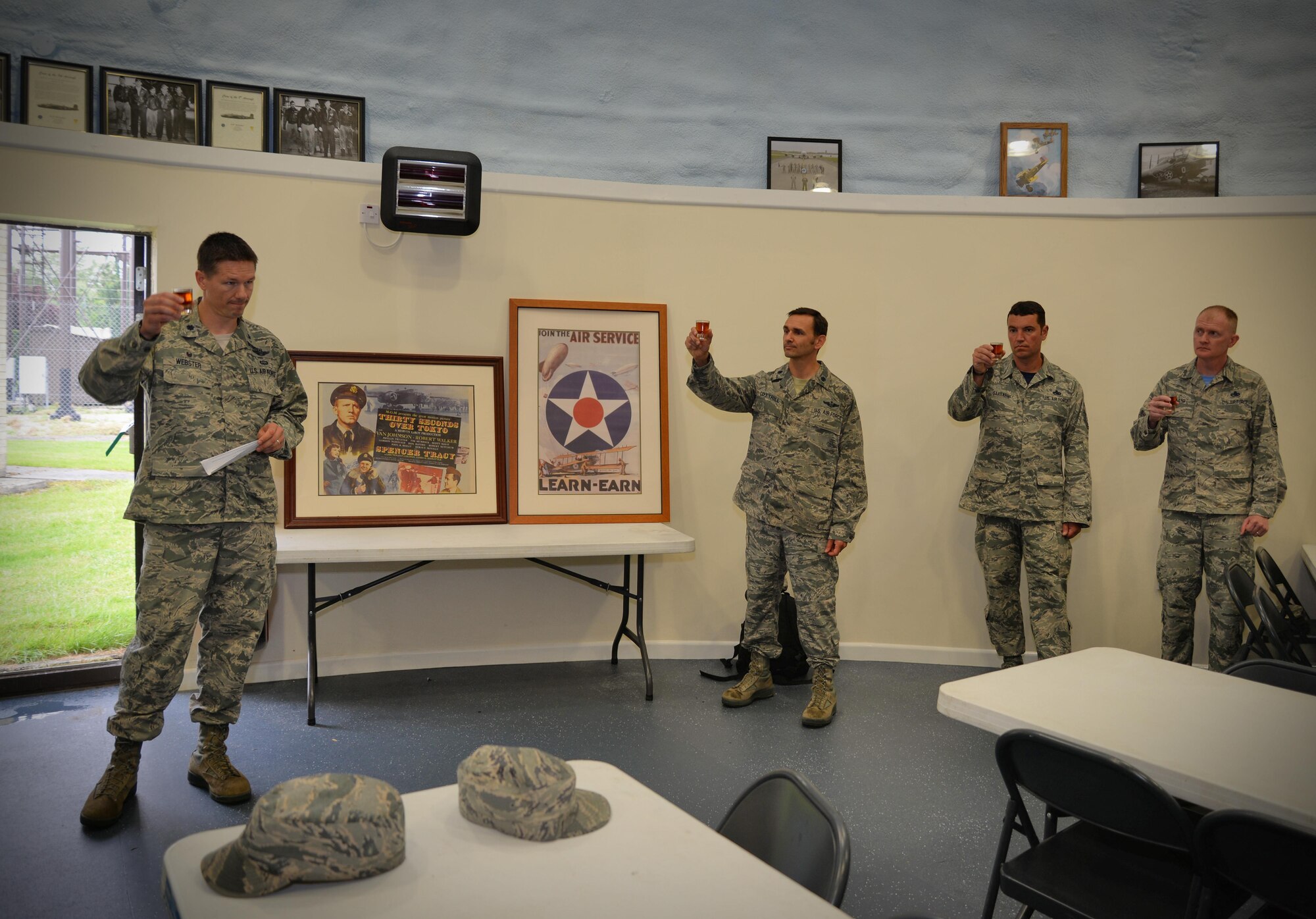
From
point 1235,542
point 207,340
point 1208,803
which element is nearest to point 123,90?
point 207,340

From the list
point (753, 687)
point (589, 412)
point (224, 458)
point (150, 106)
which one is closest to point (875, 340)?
point (589, 412)

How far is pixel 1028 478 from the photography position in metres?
4.31

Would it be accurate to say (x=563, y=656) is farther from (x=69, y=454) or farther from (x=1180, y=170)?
(x=1180, y=170)

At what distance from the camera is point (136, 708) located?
2934mm

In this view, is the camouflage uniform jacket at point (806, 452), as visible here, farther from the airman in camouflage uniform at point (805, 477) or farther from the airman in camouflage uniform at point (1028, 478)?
the airman in camouflage uniform at point (1028, 478)

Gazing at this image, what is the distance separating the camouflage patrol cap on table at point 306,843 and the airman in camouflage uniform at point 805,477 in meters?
2.81

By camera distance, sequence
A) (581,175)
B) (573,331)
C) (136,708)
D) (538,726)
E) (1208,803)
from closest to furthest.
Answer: (1208,803) → (136,708) → (538,726) → (573,331) → (581,175)

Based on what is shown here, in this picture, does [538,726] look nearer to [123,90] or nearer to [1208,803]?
[1208,803]

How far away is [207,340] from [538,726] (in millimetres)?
2024

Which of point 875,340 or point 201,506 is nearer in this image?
point 201,506

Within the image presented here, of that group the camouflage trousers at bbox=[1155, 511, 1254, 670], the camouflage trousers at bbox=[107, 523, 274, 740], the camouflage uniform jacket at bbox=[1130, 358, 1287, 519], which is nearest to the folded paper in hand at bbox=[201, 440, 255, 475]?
the camouflage trousers at bbox=[107, 523, 274, 740]

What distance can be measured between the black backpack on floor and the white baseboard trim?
370mm

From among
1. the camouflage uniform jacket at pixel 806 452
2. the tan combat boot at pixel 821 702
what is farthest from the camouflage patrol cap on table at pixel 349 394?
the tan combat boot at pixel 821 702

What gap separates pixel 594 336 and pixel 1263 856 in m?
3.85
